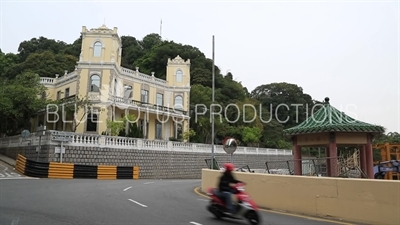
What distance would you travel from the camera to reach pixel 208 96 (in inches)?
1927

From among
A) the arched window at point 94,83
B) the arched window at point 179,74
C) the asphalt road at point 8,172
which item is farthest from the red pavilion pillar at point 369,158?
the arched window at point 179,74

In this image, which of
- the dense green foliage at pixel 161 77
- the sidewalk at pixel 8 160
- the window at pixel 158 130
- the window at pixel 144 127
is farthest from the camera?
the window at pixel 158 130

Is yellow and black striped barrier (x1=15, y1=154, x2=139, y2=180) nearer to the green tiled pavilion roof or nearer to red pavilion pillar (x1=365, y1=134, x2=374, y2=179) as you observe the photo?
the green tiled pavilion roof

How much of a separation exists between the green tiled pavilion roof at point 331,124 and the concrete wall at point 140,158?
14.5m

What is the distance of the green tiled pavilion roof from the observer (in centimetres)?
1380

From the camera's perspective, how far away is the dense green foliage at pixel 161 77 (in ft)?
104

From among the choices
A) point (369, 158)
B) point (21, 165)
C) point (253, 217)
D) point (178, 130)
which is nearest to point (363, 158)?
point (369, 158)

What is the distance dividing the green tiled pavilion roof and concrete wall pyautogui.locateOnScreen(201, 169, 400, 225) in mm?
5106

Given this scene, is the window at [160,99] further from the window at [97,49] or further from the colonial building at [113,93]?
the window at [97,49]

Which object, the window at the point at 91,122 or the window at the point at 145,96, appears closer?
the window at the point at 91,122

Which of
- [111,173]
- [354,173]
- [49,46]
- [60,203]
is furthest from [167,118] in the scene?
[49,46]

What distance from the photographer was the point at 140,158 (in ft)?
88.7

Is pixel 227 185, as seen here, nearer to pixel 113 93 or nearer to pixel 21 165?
pixel 21 165

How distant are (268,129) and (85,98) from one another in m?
35.3
